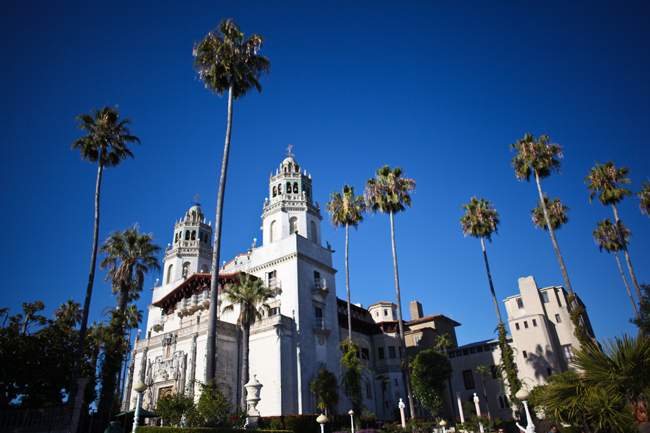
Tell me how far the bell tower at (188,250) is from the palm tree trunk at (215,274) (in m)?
29.7

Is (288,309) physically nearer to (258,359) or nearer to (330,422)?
(258,359)

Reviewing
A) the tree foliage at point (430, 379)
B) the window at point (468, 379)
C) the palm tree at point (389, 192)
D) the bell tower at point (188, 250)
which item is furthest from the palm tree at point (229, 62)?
the window at point (468, 379)

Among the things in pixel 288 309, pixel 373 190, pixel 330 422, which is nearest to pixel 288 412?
pixel 330 422

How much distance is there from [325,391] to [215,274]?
57.6 feet

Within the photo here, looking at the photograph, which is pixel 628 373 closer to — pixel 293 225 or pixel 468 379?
pixel 293 225

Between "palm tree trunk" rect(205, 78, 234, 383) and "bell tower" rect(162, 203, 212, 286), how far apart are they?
97.4 ft

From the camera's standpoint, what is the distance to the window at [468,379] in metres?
46.1

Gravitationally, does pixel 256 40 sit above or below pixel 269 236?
above

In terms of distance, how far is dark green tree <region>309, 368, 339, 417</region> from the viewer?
32.9 meters

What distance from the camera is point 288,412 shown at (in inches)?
1277

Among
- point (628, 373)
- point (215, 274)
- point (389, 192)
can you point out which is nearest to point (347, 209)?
point (389, 192)

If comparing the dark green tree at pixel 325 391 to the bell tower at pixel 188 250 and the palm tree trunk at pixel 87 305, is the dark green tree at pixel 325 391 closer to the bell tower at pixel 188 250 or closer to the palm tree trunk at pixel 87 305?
the palm tree trunk at pixel 87 305

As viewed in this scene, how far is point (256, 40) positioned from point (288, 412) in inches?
1106

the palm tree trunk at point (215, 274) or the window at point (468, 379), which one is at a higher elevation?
the palm tree trunk at point (215, 274)
